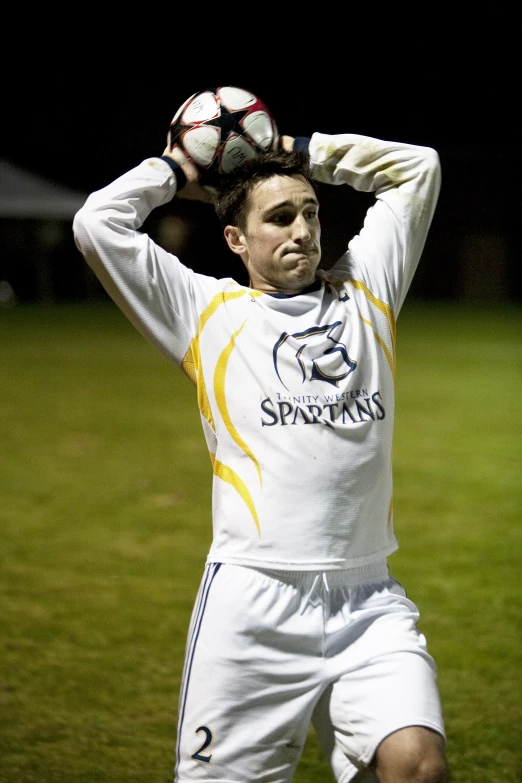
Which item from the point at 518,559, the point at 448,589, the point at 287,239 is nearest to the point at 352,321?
the point at 287,239

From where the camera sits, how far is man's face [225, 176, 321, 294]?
3.05 m

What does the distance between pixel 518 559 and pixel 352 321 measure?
4.22 meters

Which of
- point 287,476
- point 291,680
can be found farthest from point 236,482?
point 291,680

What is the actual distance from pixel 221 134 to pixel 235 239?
369 millimetres

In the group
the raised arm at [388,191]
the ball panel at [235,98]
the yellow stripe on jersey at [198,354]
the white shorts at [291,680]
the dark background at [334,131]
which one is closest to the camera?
the white shorts at [291,680]

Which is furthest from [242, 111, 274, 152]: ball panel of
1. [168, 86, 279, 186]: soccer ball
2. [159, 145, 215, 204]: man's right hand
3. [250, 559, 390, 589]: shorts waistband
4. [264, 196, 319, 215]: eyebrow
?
[250, 559, 390, 589]: shorts waistband

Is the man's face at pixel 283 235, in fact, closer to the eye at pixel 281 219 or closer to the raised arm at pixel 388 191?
the eye at pixel 281 219

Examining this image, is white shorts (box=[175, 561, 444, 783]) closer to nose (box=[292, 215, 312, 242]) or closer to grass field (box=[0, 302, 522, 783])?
nose (box=[292, 215, 312, 242])

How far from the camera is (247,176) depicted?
3.19m

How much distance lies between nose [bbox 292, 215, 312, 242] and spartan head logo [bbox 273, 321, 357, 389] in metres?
0.28

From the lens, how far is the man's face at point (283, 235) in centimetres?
305

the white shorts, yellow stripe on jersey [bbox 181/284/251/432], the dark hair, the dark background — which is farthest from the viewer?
the dark background

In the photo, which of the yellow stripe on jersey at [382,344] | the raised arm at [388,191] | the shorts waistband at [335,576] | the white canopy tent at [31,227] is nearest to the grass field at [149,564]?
the shorts waistband at [335,576]

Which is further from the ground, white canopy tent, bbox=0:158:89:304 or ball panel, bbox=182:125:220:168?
ball panel, bbox=182:125:220:168
